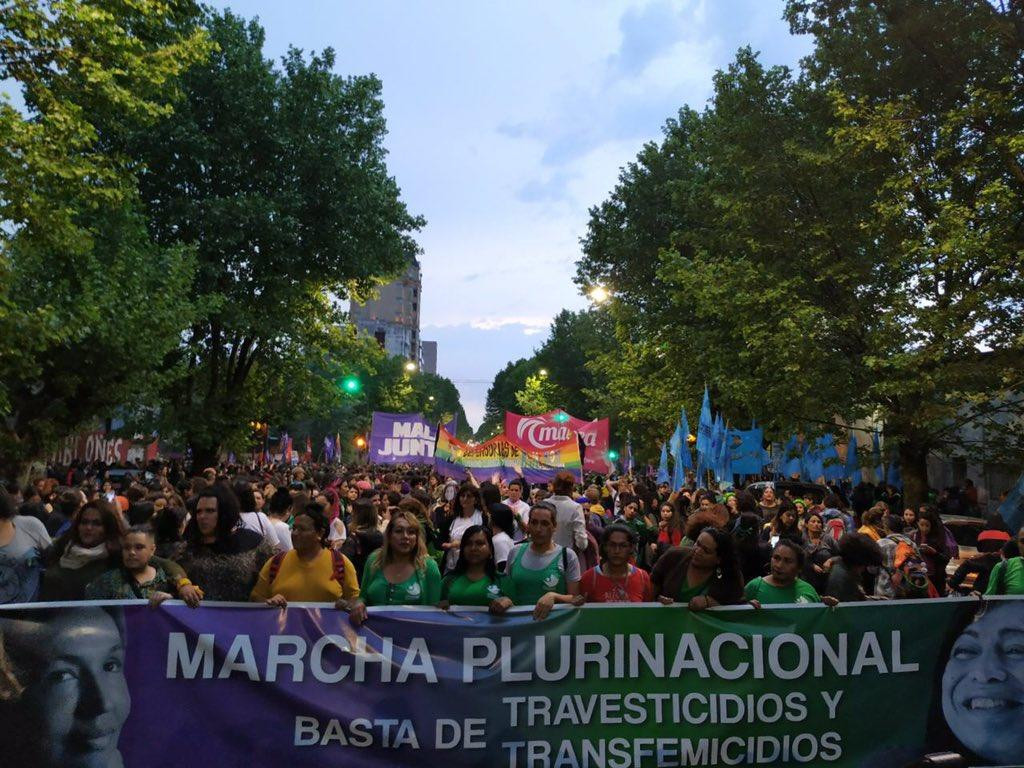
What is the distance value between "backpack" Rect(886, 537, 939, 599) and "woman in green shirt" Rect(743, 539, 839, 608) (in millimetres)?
2022

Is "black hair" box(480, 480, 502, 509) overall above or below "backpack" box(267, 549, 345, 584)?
above

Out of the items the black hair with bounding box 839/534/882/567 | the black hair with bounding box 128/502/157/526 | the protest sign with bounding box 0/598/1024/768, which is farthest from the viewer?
the black hair with bounding box 128/502/157/526

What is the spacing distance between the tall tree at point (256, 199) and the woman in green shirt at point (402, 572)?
20341 millimetres

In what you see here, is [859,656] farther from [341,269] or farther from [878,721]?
[341,269]

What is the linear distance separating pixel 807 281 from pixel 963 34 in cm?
600

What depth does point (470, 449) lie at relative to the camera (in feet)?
79.5

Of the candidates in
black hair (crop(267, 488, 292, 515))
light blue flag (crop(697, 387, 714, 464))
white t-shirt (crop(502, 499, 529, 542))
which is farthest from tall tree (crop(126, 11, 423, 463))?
black hair (crop(267, 488, 292, 515))

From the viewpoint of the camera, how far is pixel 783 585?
5824 mm

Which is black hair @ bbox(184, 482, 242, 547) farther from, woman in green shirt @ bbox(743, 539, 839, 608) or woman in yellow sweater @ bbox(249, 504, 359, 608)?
woman in green shirt @ bbox(743, 539, 839, 608)

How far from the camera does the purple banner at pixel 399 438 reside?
75.4 feet

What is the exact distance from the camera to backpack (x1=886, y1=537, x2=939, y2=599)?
7.41 metres

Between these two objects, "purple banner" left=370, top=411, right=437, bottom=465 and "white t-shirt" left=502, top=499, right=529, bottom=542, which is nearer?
"white t-shirt" left=502, top=499, right=529, bottom=542

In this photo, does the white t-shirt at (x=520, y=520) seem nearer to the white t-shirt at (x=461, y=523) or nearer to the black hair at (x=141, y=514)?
the white t-shirt at (x=461, y=523)

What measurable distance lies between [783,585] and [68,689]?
4226 mm
